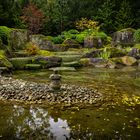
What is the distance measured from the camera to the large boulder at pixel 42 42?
34.3 meters

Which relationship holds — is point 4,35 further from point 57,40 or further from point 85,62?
point 57,40

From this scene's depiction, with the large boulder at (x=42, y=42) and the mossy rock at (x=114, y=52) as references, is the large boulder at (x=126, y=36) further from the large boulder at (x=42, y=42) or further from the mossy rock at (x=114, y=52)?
the mossy rock at (x=114, y=52)

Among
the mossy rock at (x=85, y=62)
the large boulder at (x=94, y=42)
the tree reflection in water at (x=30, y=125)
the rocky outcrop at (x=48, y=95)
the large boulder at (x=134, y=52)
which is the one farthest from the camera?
the large boulder at (x=94, y=42)

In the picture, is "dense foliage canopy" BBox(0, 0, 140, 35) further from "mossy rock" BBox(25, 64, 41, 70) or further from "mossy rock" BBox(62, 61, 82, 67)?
"mossy rock" BBox(25, 64, 41, 70)

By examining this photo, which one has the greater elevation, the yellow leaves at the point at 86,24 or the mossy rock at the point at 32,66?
the yellow leaves at the point at 86,24

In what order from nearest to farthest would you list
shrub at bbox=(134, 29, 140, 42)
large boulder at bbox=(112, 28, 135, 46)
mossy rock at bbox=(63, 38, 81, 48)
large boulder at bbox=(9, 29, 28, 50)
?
large boulder at bbox=(9, 29, 28, 50), shrub at bbox=(134, 29, 140, 42), mossy rock at bbox=(63, 38, 81, 48), large boulder at bbox=(112, 28, 135, 46)

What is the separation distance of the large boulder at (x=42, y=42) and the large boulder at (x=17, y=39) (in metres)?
3.86

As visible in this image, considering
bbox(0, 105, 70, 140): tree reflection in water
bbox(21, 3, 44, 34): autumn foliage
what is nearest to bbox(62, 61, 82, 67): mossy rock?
bbox(0, 105, 70, 140): tree reflection in water

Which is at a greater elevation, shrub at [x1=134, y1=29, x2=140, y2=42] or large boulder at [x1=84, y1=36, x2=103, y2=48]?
shrub at [x1=134, y1=29, x2=140, y2=42]

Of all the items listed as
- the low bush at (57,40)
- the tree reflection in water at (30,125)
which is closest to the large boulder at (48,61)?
the tree reflection in water at (30,125)

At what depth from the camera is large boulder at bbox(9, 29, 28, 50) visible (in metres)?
28.6

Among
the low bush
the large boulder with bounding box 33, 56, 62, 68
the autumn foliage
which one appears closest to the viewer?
the large boulder with bounding box 33, 56, 62, 68

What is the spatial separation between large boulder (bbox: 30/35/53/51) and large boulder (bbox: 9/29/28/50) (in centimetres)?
386

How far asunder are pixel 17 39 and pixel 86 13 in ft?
80.7
